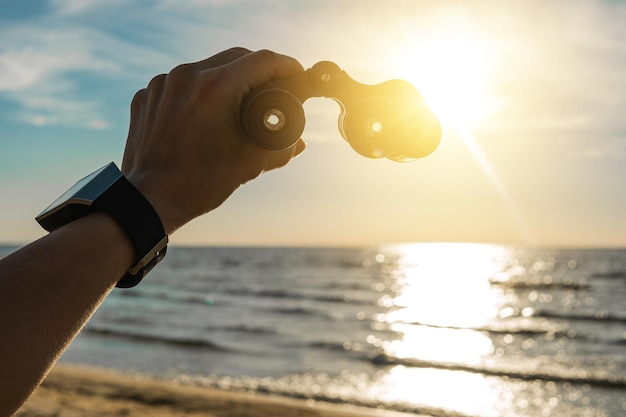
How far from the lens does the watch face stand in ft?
3.17

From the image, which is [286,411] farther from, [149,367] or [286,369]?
[149,367]

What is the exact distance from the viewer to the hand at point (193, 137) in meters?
1.06

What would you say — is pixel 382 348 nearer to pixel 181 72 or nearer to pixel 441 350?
pixel 441 350

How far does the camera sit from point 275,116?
4.12 ft

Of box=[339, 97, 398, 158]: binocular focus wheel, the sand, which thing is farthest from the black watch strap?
the sand

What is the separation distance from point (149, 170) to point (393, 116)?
753 millimetres

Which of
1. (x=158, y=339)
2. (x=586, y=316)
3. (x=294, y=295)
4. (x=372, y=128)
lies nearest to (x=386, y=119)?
(x=372, y=128)

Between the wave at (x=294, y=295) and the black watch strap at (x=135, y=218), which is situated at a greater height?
the wave at (x=294, y=295)

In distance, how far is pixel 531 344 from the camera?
1642 centimetres

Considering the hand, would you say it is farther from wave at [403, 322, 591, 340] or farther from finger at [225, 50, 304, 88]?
wave at [403, 322, 591, 340]

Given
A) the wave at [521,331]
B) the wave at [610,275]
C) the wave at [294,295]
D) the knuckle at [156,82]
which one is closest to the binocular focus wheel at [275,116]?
the knuckle at [156,82]

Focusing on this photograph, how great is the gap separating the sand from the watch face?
7.44 meters

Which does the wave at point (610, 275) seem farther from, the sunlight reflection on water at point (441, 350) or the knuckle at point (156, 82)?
the knuckle at point (156, 82)

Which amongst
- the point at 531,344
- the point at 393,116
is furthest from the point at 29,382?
the point at 531,344
